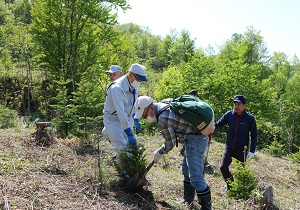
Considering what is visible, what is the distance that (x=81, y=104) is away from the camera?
706 cm

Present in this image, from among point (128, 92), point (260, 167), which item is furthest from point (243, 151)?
point (260, 167)

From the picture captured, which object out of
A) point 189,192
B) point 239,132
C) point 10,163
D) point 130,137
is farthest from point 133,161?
point 239,132

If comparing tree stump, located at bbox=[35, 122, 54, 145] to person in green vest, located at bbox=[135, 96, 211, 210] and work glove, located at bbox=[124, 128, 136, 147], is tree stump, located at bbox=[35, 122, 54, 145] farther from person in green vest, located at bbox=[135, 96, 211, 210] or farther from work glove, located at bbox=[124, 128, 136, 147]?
person in green vest, located at bbox=[135, 96, 211, 210]

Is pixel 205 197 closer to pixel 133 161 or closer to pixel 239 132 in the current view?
pixel 133 161

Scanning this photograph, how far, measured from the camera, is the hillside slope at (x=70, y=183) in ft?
12.2

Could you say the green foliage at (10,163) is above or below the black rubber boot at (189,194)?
above

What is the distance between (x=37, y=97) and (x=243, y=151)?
12.1m

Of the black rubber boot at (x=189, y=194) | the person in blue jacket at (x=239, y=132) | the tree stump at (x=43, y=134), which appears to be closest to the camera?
the black rubber boot at (x=189, y=194)

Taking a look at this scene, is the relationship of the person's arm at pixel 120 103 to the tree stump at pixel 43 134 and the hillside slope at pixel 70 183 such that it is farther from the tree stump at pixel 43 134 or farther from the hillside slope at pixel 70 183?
the tree stump at pixel 43 134

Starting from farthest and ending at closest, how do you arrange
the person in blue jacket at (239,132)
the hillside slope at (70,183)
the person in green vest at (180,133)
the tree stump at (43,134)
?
1. the tree stump at (43,134)
2. the person in blue jacket at (239,132)
3. the person in green vest at (180,133)
4. the hillside slope at (70,183)

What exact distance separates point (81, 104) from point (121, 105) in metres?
2.68

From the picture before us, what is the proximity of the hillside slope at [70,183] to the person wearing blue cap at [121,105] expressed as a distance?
0.42 metres

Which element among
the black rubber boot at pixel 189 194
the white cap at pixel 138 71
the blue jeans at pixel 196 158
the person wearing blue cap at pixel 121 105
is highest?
the white cap at pixel 138 71

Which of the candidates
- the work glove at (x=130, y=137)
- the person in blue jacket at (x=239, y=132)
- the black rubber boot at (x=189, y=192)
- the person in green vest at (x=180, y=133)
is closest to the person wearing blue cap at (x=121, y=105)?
the work glove at (x=130, y=137)
